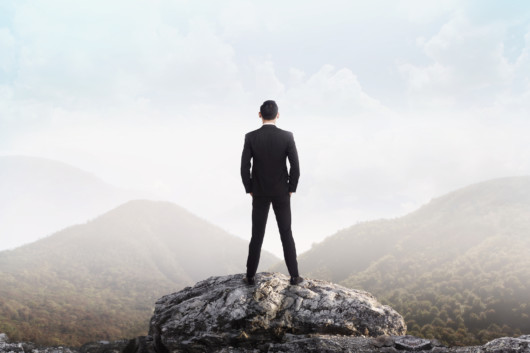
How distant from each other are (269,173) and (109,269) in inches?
Result: 3186

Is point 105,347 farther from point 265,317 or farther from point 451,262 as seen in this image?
point 451,262

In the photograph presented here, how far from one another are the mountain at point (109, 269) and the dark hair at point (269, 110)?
35.9 metres

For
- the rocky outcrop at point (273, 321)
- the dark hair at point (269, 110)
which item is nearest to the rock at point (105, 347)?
the rocky outcrop at point (273, 321)

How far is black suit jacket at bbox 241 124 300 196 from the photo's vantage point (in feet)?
26.3

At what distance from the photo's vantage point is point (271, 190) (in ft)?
26.1

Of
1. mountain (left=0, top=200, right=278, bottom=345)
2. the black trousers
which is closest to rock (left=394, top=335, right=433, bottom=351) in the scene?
the black trousers

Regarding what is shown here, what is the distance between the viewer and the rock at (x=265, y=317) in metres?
7.71

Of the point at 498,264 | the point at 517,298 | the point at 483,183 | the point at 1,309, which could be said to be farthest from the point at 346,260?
the point at 1,309

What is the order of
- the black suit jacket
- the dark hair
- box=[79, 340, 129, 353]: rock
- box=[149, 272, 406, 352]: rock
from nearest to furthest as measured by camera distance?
box=[149, 272, 406, 352]: rock → the black suit jacket → the dark hair → box=[79, 340, 129, 353]: rock

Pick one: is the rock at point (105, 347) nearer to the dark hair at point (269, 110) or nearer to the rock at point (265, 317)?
the rock at point (265, 317)

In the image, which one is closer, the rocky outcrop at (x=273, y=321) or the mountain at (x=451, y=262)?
the rocky outcrop at (x=273, y=321)

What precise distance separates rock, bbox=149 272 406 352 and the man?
1.21 metres

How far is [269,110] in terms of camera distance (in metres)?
8.25

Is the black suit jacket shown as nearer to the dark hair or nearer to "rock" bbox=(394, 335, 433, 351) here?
the dark hair
